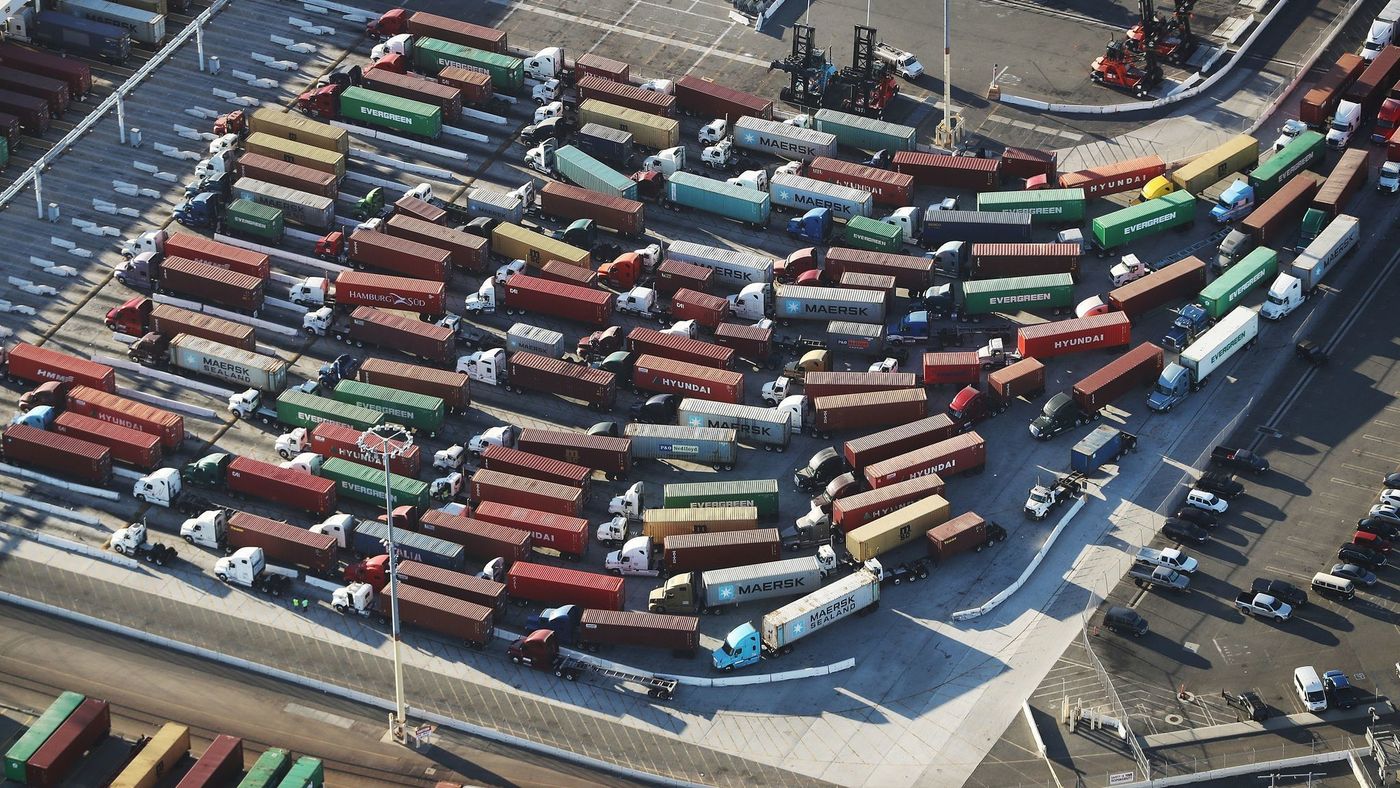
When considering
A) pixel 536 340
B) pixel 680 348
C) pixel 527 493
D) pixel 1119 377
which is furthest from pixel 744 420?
pixel 1119 377

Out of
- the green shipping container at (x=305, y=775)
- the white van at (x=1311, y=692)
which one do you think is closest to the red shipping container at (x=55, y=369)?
the green shipping container at (x=305, y=775)

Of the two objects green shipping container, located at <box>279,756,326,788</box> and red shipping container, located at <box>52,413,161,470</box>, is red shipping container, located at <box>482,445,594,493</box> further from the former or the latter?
green shipping container, located at <box>279,756,326,788</box>

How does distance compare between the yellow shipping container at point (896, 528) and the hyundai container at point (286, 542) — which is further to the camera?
the yellow shipping container at point (896, 528)

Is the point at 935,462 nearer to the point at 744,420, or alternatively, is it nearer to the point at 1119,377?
the point at 744,420

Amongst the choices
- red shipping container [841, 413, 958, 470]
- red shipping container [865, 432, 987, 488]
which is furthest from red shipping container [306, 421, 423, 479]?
red shipping container [865, 432, 987, 488]

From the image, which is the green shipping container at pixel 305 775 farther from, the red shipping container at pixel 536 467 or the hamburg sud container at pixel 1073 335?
the hamburg sud container at pixel 1073 335
